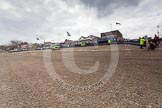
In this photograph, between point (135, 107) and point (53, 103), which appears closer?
point (135, 107)

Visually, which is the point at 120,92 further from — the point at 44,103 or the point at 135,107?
the point at 44,103

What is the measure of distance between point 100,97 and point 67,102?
1092 millimetres

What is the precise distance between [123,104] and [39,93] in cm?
309

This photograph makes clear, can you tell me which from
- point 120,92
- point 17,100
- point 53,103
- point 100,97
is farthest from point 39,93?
point 120,92

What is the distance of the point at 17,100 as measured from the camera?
235 inches

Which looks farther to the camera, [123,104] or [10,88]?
[10,88]

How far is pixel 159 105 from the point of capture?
487cm

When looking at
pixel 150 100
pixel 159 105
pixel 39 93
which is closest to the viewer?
pixel 159 105

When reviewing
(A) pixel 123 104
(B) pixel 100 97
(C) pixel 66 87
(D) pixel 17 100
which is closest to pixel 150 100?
(A) pixel 123 104

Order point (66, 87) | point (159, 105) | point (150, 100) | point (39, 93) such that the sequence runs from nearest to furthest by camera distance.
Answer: point (159, 105), point (150, 100), point (39, 93), point (66, 87)

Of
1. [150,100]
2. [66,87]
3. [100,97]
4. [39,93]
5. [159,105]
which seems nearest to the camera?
[159,105]

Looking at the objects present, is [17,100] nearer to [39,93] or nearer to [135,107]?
[39,93]

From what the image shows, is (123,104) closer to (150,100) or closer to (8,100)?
(150,100)

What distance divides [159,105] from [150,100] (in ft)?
1.48
